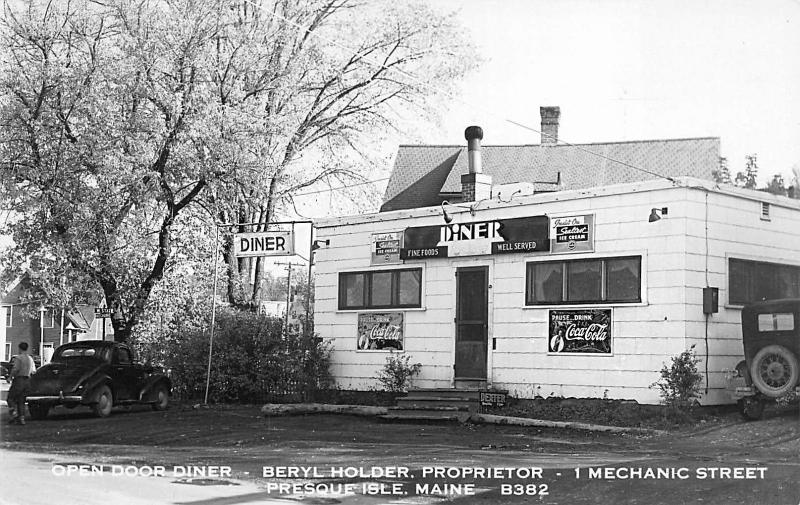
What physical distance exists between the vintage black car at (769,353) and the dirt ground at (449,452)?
420mm

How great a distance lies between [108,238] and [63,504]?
15774 millimetres

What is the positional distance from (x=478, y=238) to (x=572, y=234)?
2.14m

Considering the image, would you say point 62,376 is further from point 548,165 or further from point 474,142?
point 548,165

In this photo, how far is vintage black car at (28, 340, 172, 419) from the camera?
19.2 meters

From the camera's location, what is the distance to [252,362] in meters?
21.7

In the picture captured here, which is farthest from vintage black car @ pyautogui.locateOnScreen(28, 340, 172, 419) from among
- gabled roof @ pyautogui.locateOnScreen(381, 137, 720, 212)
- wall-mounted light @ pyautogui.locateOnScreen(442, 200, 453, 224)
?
gabled roof @ pyautogui.locateOnScreen(381, 137, 720, 212)

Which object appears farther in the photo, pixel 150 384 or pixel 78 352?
pixel 150 384

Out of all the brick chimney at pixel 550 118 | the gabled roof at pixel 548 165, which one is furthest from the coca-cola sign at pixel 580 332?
the brick chimney at pixel 550 118

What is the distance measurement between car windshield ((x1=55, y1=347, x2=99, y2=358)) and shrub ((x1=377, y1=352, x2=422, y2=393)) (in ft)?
20.6

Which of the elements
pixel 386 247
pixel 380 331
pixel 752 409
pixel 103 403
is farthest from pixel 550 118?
pixel 752 409

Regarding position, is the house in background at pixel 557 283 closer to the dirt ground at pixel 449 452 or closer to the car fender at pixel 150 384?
the dirt ground at pixel 449 452

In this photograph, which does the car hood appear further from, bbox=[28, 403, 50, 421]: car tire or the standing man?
bbox=[28, 403, 50, 421]: car tire

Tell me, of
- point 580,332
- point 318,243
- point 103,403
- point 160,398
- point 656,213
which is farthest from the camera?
point 318,243

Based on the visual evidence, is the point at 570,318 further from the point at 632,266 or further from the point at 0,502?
the point at 0,502
